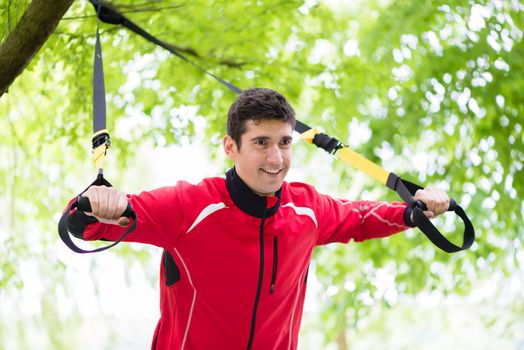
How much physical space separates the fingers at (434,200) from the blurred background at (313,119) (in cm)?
171

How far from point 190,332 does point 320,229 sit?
1.86 ft

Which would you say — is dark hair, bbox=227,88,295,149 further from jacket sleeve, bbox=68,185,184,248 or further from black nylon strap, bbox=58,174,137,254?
black nylon strap, bbox=58,174,137,254

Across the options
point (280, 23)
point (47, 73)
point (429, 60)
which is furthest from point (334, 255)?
point (47, 73)

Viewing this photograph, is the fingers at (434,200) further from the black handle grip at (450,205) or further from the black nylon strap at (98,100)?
the black nylon strap at (98,100)

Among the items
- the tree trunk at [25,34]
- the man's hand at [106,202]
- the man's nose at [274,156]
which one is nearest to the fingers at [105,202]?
the man's hand at [106,202]

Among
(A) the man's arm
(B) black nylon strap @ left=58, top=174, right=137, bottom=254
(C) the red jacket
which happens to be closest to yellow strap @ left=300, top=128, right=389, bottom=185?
(A) the man's arm

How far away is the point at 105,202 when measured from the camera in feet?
5.73

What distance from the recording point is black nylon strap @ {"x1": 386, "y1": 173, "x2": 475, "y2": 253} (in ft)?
7.22

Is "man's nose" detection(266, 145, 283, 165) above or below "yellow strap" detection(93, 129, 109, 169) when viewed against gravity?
below

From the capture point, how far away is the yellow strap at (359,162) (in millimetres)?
2395

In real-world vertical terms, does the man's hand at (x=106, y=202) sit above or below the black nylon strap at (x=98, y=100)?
above

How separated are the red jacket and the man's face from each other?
0.06m

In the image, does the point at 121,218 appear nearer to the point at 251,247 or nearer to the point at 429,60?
the point at 251,247

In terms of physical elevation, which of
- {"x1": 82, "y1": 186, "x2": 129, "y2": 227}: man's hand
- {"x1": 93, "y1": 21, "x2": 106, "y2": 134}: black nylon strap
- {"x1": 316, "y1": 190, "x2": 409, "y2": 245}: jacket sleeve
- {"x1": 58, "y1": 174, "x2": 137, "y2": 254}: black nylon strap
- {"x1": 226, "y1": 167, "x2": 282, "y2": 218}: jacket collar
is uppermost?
{"x1": 82, "y1": 186, "x2": 129, "y2": 227}: man's hand
